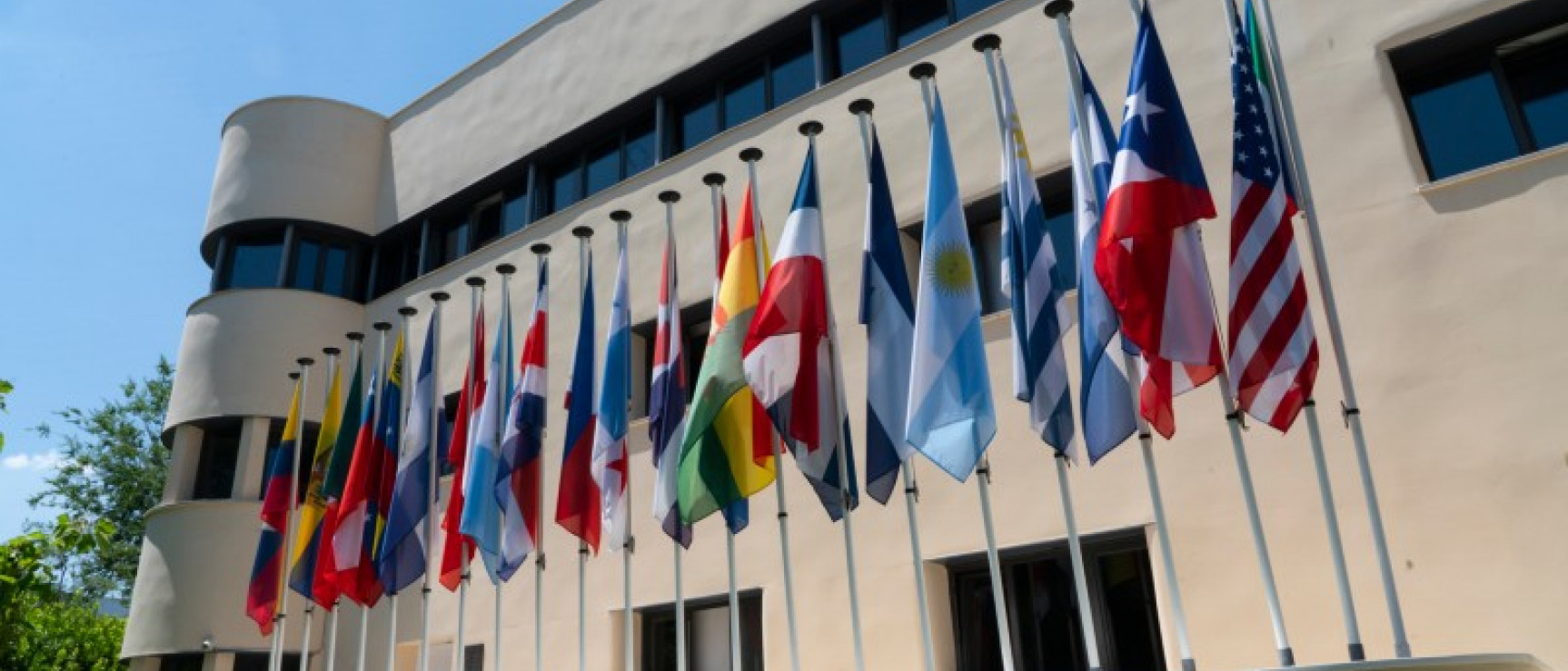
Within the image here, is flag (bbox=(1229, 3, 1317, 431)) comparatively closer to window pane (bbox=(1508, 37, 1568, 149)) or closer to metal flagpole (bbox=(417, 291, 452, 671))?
window pane (bbox=(1508, 37, 1568, 149))

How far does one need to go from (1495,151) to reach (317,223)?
1628 centimetres

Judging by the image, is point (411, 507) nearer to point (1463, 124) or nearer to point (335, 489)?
point (335, 489)

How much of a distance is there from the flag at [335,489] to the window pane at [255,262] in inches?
242

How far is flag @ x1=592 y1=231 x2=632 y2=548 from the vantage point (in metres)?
10.3

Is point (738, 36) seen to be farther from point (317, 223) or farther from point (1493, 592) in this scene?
point (1493, 592)

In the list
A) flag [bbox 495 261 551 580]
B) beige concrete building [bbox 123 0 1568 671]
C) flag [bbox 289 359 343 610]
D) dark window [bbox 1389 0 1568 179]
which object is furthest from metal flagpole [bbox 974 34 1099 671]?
flag [bbox 289 359 343 610]

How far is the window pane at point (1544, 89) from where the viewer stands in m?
9.12

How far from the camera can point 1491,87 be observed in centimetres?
955

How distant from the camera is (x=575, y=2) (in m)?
16.9

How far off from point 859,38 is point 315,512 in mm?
8353

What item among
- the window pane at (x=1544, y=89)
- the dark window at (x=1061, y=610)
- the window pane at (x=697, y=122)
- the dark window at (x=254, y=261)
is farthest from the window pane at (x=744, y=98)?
the dark window at (x=254, y=261)

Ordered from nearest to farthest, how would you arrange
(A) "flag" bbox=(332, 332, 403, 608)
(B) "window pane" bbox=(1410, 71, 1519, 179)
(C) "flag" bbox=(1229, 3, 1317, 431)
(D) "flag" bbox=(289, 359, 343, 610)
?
(C) "flag" bbox=(1229, 3, 1317, 431) < (B) "window pane" bbox=(1410, 71, 1519, 179) < (A) "flag" bbox=(332, 332, 403, 608) < (D) "flag" bbox=(289, 359, 343, 610)

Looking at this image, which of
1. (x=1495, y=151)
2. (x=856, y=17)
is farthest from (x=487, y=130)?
(x=1495, y=151)

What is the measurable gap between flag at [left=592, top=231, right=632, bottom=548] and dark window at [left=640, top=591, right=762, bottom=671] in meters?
2.07
